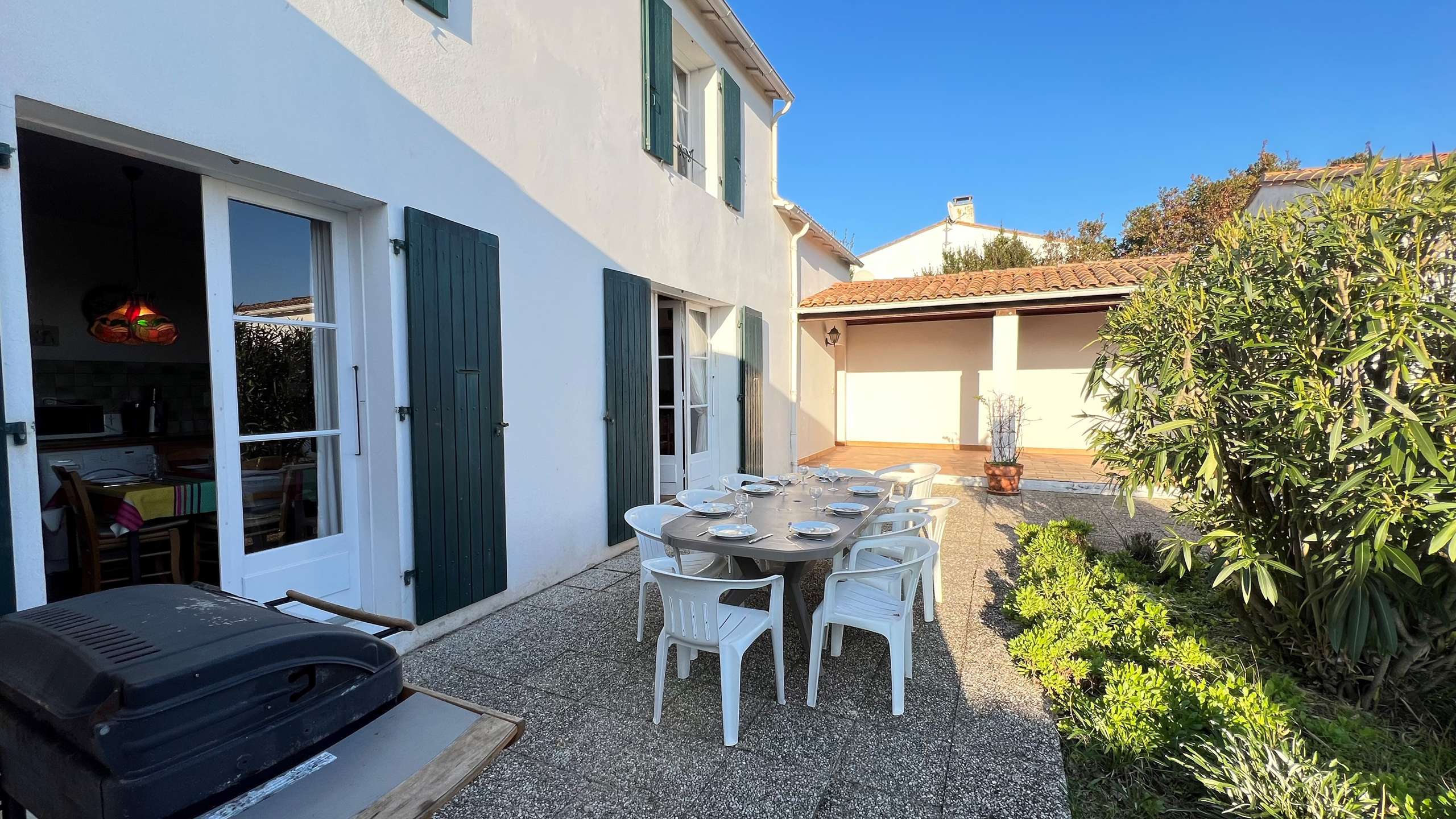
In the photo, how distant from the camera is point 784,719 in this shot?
2.50 m

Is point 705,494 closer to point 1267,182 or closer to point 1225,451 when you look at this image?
point 1225,451

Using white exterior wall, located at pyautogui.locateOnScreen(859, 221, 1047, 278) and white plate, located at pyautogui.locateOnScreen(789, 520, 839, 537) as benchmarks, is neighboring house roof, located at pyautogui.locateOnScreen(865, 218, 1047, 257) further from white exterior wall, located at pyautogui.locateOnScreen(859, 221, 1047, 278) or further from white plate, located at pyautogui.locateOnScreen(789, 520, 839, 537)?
white plate, located at pyautogui.locateOnScreen(789, 520, 839, 537)

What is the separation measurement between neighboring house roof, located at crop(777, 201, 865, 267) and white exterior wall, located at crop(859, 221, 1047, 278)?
7968 mm

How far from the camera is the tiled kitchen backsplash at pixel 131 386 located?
4738mm

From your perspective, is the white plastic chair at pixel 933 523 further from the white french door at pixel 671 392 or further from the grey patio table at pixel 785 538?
the white french door at pixel 671 392

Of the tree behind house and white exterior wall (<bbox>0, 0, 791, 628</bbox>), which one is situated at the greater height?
the tree behind house

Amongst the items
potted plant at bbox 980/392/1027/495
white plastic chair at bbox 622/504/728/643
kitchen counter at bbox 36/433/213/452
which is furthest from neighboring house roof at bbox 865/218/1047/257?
kitchen counter at bbox 36/433/213/452

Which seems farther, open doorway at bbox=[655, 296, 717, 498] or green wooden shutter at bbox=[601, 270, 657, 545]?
open doorway at bbox=[655, 296, 717, 498]

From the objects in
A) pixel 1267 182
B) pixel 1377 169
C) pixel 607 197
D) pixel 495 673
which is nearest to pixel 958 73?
pixel 1267 182

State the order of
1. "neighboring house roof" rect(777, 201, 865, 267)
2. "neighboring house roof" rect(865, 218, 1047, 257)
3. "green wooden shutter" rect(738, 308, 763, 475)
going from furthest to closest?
"neighboring house roof" rect(865, 218, 1047, 257) < "neighboring house roof" rect(777, 201, 865, 267) < "green wooden shutter" rect(738, 308, 763, 475)

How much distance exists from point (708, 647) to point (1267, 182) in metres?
8.14

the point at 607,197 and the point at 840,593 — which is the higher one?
the point at 607,197

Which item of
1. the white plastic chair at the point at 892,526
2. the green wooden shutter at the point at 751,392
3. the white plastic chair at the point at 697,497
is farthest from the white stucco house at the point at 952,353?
the white plastic chair at the point at 697,497

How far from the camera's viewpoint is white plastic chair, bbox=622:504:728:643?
317 cm
